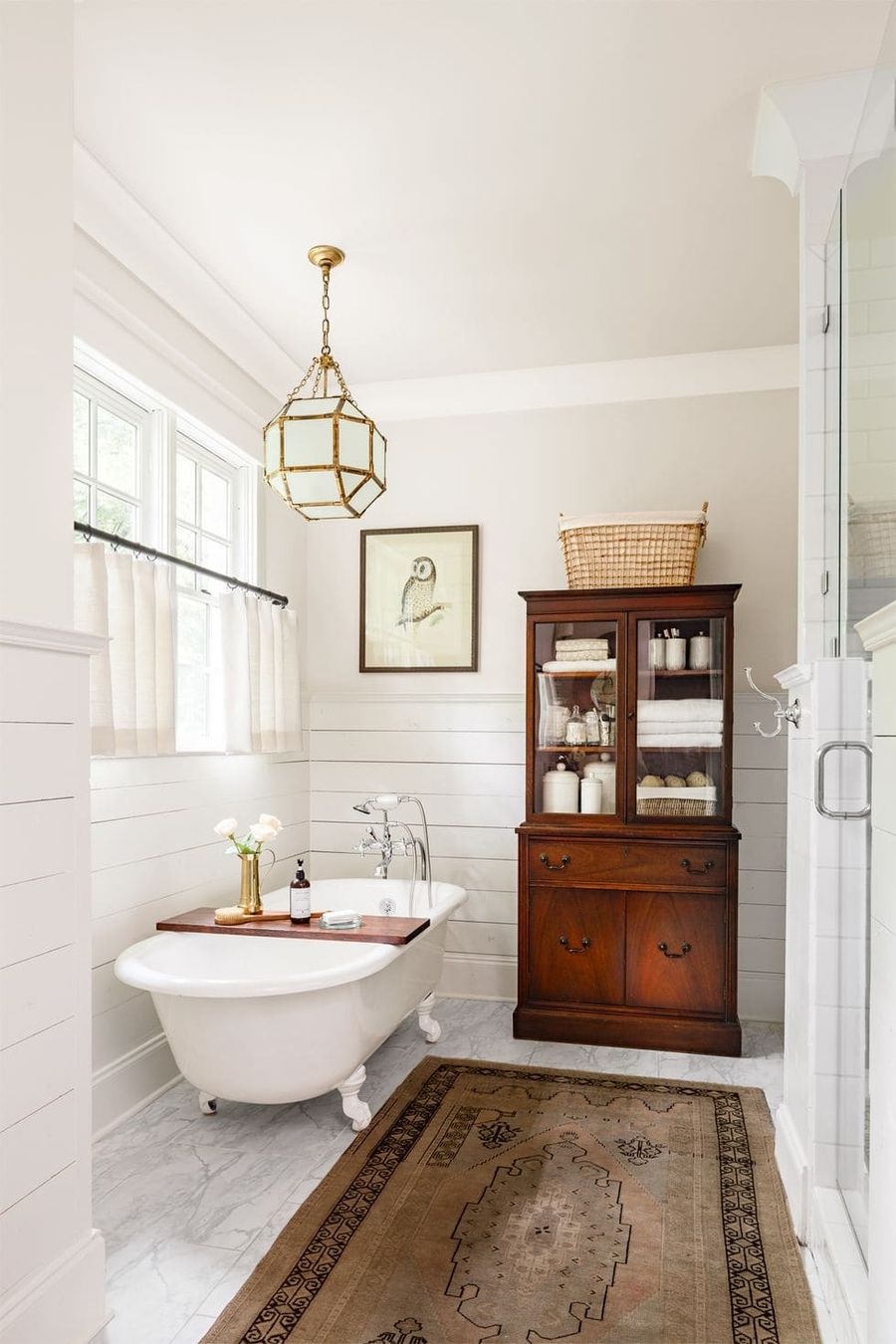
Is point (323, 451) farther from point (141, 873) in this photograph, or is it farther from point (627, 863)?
point (627, 863)

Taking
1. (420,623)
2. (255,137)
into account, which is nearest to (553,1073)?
(420,623)

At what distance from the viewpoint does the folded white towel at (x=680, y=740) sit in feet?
11.5

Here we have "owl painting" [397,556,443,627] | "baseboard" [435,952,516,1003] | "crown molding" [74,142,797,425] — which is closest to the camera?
"crown molding" [74,142,797,425]

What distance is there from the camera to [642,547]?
3.56 meters

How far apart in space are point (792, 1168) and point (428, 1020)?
154 centimetres

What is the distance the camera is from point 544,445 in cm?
412

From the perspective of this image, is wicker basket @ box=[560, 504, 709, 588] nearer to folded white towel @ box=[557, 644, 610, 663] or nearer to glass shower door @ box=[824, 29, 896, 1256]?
folded white towel @ box=[557, 644, 610, 663]

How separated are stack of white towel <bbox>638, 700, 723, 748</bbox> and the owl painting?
113 centimetres

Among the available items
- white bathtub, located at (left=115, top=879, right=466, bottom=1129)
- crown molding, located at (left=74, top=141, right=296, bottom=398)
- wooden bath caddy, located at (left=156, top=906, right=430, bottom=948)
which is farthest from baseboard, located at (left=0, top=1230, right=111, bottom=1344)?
crown molding, located at (left=74, top=141, right=296, bottom=398)

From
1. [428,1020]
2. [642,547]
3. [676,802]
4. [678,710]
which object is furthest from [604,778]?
[428,1020]

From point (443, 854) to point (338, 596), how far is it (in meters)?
1.31

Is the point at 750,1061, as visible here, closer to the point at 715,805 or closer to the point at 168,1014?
the point at 715,805

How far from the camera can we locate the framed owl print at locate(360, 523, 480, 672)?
4160 millimetres

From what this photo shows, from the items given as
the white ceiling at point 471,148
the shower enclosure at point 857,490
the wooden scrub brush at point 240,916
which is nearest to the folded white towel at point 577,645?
the white ceiling at point 471,148
